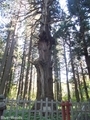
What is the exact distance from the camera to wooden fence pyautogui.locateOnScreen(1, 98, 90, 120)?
650cm

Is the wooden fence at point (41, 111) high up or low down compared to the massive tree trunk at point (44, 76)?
down

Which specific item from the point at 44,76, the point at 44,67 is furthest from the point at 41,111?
the point at 44,67

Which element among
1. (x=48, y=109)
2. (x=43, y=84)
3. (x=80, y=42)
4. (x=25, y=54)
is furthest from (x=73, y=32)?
(x=25, y=54)

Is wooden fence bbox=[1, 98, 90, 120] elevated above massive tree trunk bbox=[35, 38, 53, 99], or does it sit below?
below

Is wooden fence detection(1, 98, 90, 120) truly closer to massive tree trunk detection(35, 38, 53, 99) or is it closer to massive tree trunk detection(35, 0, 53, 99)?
massive tree trunk detection(35, 38, 53, 99)

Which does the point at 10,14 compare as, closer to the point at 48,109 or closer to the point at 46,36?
the point at 46,36

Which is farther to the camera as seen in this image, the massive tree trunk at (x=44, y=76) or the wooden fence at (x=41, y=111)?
the massive tree trunk at (x=44, y=76)

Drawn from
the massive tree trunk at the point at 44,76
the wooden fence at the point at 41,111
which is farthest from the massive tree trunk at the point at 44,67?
the wooden fence at the point at 41,111

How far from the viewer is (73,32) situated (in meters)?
12.2

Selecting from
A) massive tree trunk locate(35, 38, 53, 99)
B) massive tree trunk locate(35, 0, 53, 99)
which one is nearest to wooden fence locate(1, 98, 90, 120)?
massive tree trunk locate(35, 38, 53, 99)

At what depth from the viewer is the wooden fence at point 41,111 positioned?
256 inches

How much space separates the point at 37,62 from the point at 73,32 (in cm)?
440

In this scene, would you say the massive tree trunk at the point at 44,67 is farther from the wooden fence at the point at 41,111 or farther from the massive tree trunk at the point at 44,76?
the wooden fence at the point at 41,111

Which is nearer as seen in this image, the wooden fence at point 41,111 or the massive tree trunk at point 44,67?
the wooden fence at point 41,111
